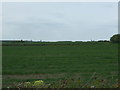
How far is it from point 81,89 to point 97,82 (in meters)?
1.29

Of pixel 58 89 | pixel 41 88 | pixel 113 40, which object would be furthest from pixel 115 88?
pixel 113 40

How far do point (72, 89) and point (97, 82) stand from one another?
1338 millimetres

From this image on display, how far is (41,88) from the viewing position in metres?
4.15

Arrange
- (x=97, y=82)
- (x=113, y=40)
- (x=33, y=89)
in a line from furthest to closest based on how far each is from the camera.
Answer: (x=113, y=40) < (x=97, y=82) < (x=33, y=89)

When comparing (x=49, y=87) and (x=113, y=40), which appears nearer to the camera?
(x=49, y=87)

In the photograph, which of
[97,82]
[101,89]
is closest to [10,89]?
[101,89]

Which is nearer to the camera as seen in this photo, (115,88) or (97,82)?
(115,88)

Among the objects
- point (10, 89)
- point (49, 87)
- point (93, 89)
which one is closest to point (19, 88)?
point (10, 89)

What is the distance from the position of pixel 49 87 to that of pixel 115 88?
107cm

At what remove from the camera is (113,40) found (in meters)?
97.2

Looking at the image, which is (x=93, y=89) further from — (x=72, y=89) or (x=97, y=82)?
(x=97, y=82)

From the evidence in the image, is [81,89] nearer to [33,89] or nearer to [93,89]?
[93,89]

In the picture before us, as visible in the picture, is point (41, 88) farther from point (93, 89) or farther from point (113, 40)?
point (113, 40)

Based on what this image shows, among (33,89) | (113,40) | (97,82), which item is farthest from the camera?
(113,40)
